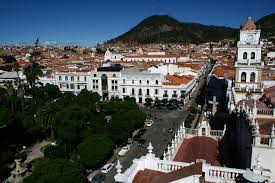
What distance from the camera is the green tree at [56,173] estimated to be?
83.9ft

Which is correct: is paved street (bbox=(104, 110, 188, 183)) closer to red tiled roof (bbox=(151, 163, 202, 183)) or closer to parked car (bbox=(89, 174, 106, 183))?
parked car (bbox=(89, 174, 106, 183))

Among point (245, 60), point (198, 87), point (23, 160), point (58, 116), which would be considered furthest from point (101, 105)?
point (198, 87)

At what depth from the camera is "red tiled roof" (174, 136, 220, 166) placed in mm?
20250

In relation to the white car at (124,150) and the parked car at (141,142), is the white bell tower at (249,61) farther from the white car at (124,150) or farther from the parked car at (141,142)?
the white car at (124,150)

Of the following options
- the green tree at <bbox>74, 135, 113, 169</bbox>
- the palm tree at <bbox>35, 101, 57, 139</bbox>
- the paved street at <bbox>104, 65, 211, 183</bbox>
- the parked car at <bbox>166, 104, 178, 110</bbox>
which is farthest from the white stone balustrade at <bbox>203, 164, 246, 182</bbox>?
the parked car at <bbox>166, 104, 178, 110</bbox>

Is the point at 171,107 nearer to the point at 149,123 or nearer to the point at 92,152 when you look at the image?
the point at 149,123

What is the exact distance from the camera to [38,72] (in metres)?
61.1

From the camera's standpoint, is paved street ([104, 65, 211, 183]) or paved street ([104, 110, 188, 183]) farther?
paved street ([104, 65, 211, 183])

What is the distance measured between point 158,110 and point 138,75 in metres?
10.7

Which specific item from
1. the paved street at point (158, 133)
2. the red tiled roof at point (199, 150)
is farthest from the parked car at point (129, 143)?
the red tiled roof at point (199, 150)

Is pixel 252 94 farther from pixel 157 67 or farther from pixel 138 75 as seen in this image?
pixel 157 67

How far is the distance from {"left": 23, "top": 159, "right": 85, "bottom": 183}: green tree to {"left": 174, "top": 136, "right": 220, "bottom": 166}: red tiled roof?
10.4 metres

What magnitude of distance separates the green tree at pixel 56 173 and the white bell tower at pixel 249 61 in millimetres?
23593

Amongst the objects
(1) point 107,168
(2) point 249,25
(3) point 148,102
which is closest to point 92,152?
(1) point 107,168
